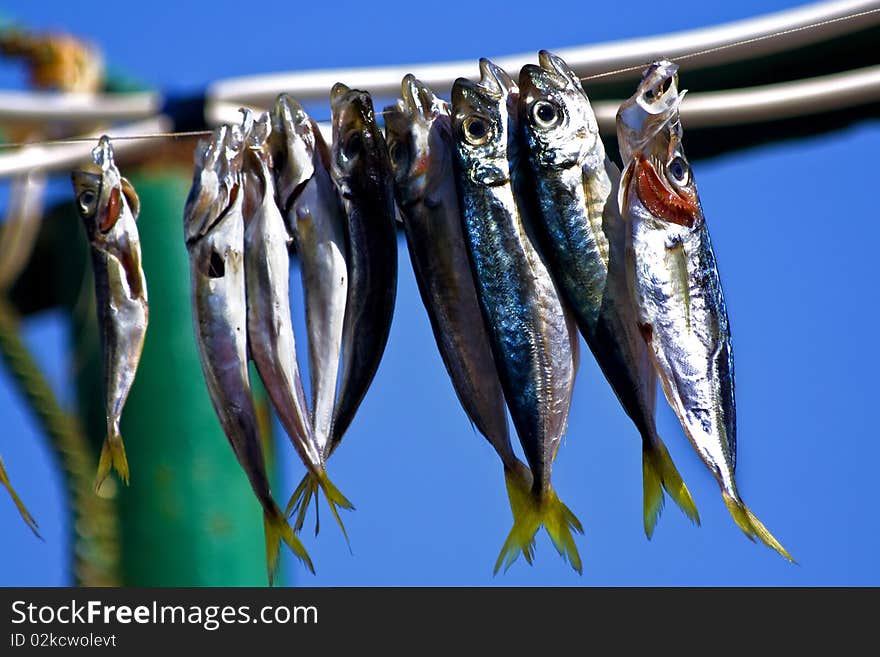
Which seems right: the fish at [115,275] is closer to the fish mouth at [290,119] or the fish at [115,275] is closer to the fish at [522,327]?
the fish mouth at [290,119]

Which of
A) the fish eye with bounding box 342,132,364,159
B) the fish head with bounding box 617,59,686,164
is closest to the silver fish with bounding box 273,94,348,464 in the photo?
the fish eye with bounding box 342,132,364,159

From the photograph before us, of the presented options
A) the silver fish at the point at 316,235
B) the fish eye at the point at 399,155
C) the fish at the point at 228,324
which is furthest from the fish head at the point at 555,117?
the fish at the point at 228,324

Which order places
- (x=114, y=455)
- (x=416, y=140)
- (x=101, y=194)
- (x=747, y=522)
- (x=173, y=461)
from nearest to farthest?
(x=747, y=522), (x=416, y=140), (x=114, y=455), (x=101, y=194), (x=173, y=461)

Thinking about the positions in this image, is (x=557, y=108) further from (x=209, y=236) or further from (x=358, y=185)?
(x=209, y=236)

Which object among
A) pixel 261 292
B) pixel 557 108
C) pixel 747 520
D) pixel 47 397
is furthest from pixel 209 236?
pixel 47 397

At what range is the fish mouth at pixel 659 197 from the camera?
356 centimetres

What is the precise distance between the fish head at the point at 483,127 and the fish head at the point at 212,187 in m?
0.68

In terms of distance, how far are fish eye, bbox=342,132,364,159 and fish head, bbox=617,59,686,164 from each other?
0.74 meters

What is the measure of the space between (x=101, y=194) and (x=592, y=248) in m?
1.51

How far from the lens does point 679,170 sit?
3660mm

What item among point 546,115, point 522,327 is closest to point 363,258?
point 522,327

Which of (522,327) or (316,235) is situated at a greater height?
(316,235)

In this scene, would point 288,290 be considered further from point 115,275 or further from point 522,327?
point 522,327

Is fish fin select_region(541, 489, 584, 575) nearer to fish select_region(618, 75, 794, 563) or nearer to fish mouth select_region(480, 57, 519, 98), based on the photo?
fish select_region(618, 75, 794, 563)
